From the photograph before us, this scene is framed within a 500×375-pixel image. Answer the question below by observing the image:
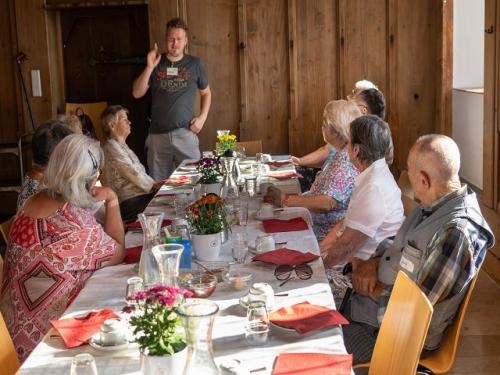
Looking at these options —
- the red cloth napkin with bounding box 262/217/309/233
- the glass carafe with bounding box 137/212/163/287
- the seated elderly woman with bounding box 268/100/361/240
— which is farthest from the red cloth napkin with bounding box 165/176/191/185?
the glass carafe with bounding box 137/212/163/287

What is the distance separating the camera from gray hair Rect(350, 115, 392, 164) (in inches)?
143

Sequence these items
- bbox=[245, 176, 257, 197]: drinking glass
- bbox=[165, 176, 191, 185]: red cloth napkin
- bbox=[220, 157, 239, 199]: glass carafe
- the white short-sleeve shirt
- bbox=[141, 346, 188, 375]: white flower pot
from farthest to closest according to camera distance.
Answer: bbox=[165, 176, 191, 185]: red cloth napkin → bbox=[245, 176, 257, 197]: drinking glass → bbox=[220, 157, 239, 199]: glass carafe → the white short-sleeve shirt → bbox=[141, 346, 188, 375]: white flower pot

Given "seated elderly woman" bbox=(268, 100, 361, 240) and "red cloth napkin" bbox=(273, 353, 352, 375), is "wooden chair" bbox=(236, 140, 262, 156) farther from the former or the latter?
"red cloth napkin" bbox=(273, 353, 352, 375)

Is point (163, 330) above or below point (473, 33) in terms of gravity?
below

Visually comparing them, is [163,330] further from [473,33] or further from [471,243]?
[473,33]

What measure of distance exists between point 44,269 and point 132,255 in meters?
0.39

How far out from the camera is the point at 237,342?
2.21 metres

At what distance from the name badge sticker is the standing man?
4.39 m

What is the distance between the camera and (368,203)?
3.52m

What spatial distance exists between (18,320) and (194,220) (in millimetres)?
808

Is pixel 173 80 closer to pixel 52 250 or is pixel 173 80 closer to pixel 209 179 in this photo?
pixel 209 179

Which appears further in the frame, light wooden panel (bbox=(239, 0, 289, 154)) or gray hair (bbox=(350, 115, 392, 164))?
light wooden panel (bbox=(239, 0, 289, 154))

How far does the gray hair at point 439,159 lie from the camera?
2859 millimetres

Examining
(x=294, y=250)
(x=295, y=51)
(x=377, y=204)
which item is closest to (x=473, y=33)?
(x=295, y=51)
